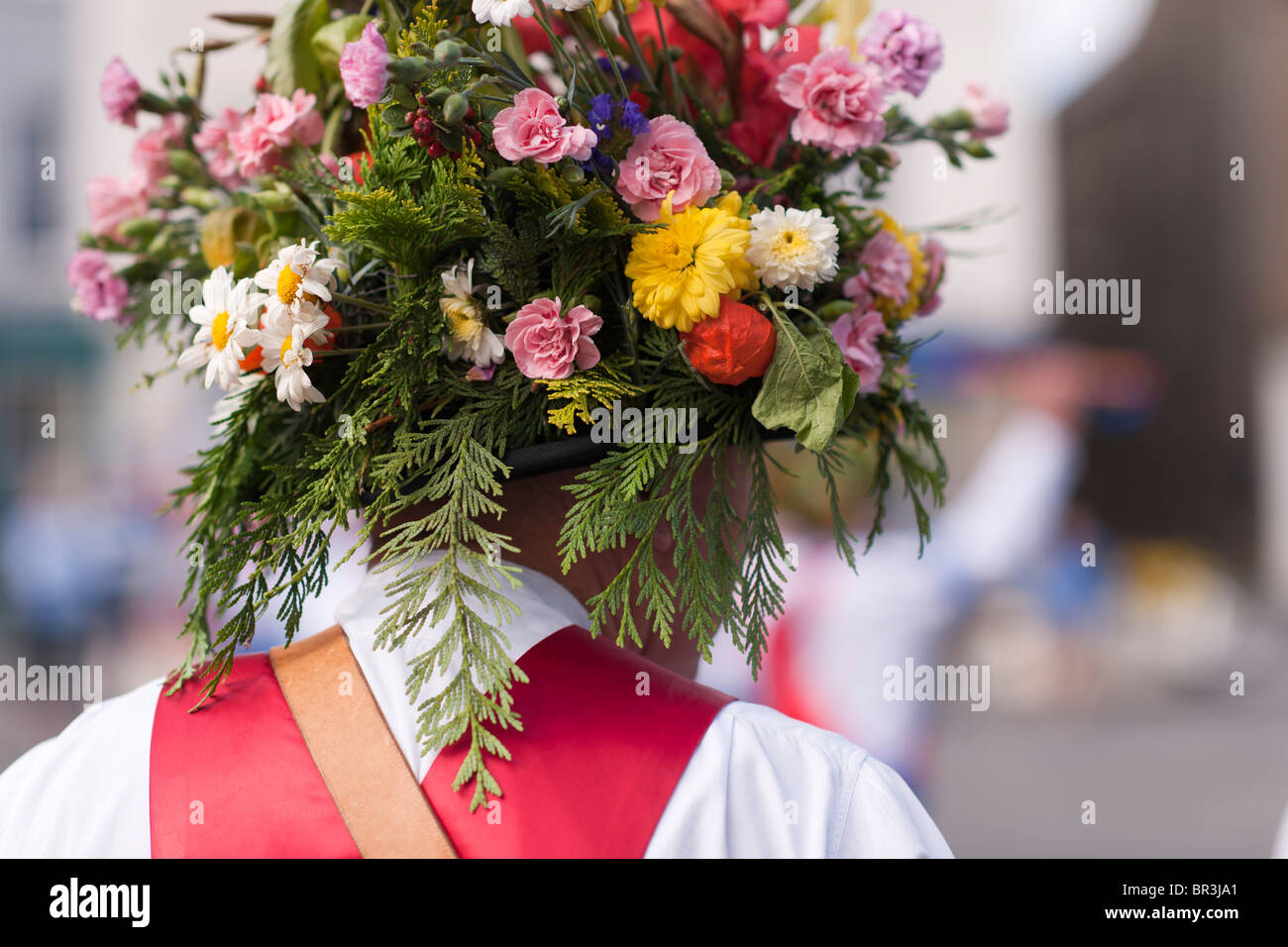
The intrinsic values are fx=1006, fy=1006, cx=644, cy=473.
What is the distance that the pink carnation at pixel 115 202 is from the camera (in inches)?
73.9

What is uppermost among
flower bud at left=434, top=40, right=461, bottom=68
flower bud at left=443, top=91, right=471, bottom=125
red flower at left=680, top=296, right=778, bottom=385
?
flower bud at left=434, top=40, right=461, bottom=68

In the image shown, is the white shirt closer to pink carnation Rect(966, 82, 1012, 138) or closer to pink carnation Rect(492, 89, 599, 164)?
pink carnation Rect(492, 89, 599, 164)

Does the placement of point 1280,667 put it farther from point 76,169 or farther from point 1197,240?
point 76,169

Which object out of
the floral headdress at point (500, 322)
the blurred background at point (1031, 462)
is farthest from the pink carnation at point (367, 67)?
the blurred background at point (1031, 462)

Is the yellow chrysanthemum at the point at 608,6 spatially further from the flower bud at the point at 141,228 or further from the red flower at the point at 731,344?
the flower bud at the point at 141,228

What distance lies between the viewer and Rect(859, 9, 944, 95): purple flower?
5.27ft

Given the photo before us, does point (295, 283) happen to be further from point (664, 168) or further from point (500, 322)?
point (664, 168)

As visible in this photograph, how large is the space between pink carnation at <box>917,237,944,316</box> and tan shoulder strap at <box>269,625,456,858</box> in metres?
1.17

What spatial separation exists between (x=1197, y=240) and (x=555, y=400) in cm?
1370

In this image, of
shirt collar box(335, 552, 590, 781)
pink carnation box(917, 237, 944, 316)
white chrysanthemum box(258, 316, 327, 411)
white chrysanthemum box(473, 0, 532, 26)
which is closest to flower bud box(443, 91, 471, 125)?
white chrysanthemum box(473, 0, 532, 26)

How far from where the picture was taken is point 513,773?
1.30 meters

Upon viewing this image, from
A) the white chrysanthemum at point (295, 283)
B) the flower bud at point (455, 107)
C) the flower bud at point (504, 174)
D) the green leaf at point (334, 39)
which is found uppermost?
the green leaf at point (334, 39)

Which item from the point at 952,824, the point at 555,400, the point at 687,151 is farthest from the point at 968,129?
the point at 952,824

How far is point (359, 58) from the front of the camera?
4.07ft
